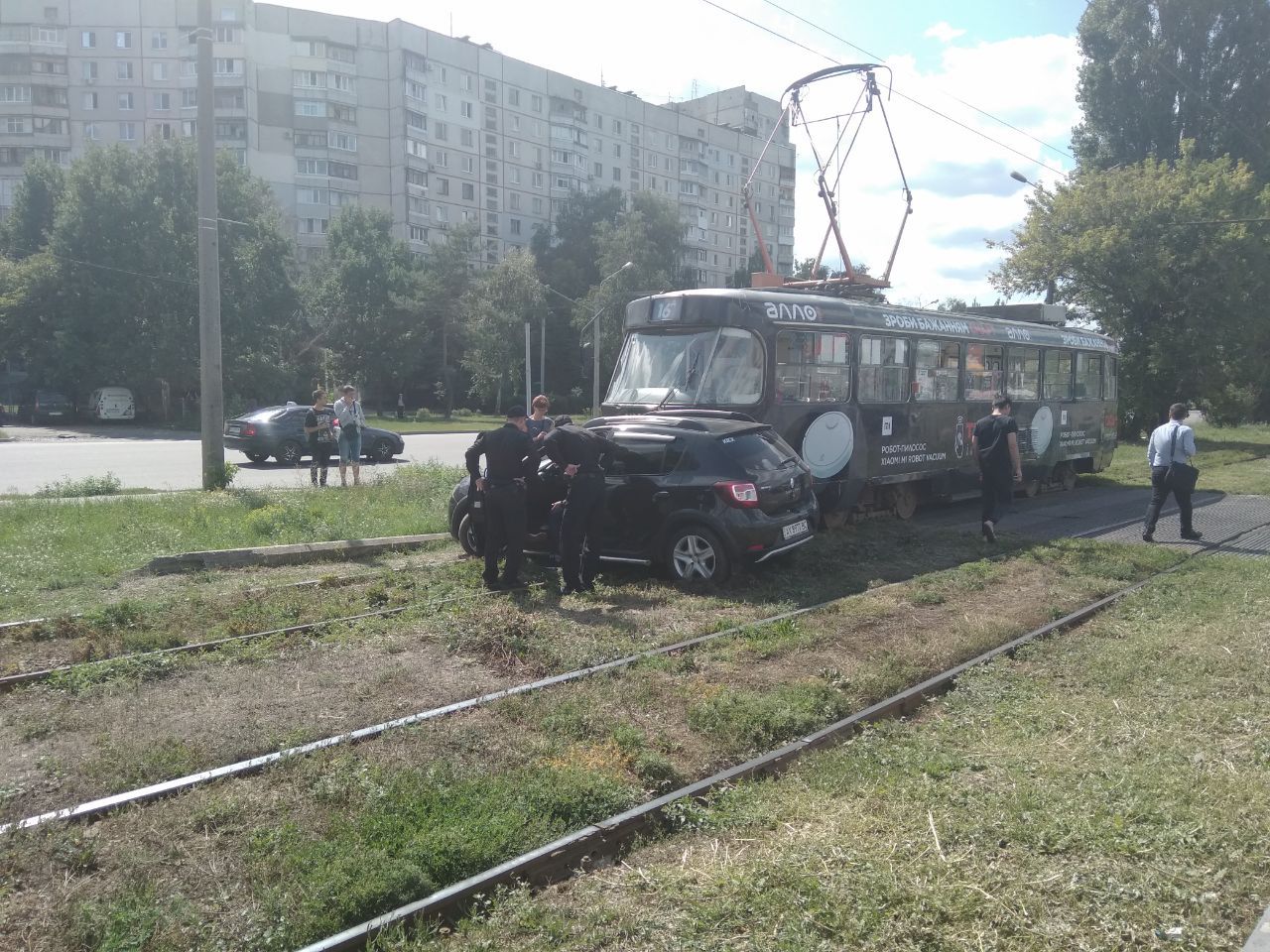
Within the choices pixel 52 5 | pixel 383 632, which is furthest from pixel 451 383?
pixel 383 632

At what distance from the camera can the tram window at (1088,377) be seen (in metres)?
19.8

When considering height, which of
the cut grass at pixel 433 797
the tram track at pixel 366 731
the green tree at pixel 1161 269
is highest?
the green tree at pixel 1161 269

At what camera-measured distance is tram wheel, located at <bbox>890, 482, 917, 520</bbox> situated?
14883mm

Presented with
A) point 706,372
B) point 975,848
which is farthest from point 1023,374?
point 975,848

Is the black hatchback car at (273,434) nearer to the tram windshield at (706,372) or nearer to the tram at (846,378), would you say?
the tram windshield at (706,372)

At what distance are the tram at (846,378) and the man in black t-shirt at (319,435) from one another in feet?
20.9

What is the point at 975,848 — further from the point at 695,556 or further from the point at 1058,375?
the point at 1058,375

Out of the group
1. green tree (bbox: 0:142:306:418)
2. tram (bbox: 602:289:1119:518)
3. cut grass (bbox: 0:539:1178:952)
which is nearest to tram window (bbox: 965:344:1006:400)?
tram (bbox: 602:289:1119:518)

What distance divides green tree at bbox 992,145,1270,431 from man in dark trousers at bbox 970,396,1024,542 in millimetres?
23044

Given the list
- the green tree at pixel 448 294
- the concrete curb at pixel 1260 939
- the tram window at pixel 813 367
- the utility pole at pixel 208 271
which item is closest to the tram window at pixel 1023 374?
the tram window at pixel 813 367

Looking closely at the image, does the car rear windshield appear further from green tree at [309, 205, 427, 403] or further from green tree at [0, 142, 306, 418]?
green tree at [309, 205, 427, 403]

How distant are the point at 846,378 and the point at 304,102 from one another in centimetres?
6173

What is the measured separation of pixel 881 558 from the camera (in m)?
11.3

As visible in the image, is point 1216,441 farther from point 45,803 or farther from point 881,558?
point 45,803
